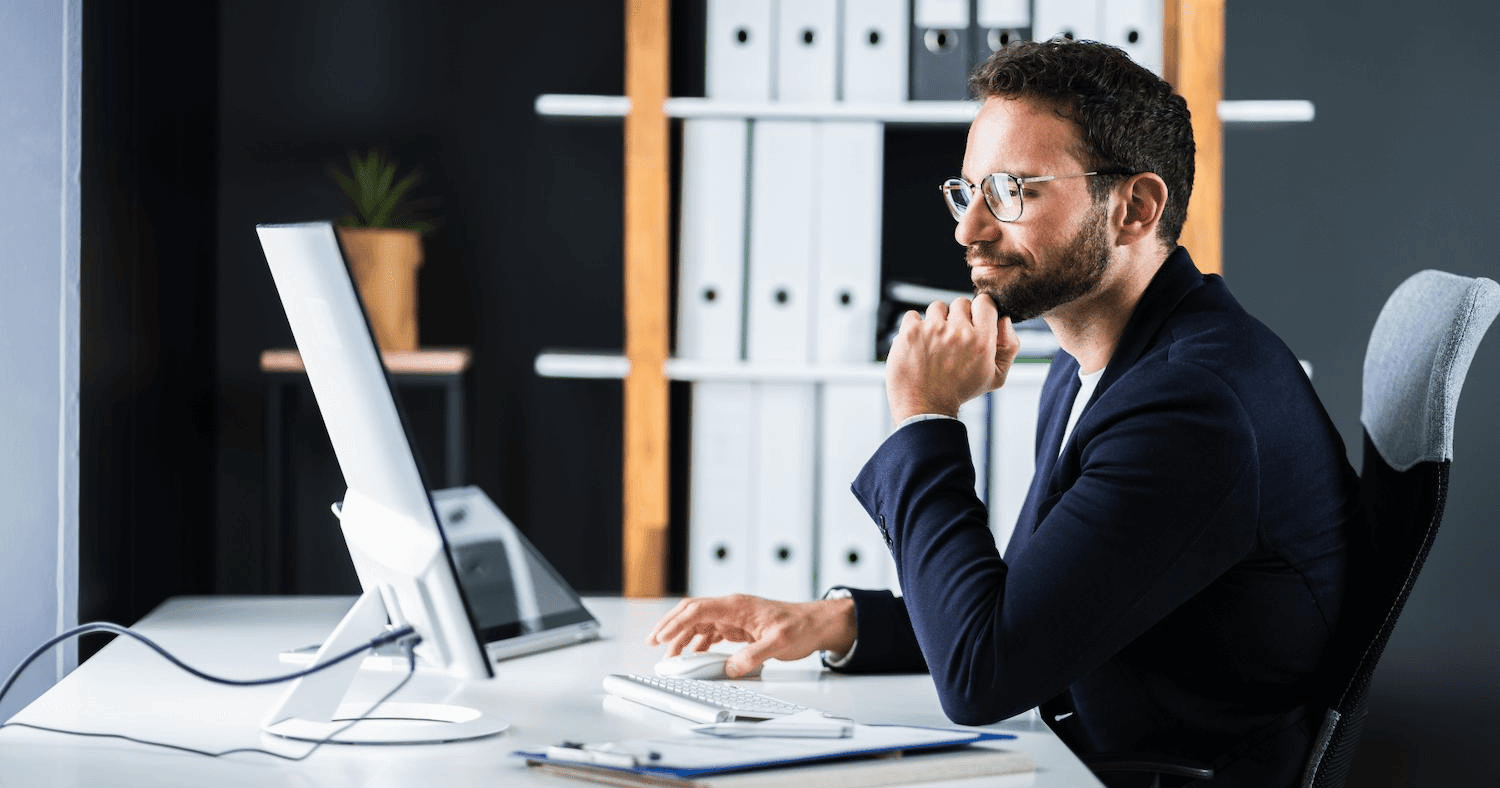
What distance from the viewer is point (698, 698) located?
1.23 metres

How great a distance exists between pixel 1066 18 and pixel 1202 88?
267 mm

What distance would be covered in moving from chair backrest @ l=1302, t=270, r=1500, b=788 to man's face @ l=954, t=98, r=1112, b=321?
32 centimetres

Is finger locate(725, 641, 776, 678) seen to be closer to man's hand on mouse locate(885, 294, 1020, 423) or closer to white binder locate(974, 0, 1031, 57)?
man's hand on mouse locate(885, 294, 1020, 423)

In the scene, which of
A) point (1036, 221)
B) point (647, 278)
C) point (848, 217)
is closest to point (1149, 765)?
point (1036, 221)

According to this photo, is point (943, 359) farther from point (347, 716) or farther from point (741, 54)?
point (741, 54)

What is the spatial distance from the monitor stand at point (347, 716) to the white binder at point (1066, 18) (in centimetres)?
169

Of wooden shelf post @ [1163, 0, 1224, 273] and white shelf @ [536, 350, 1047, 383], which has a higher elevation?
wooden shelf post @ [1163, 0, 1224, 273]

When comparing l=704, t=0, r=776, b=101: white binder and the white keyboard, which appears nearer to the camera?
the white keyboard

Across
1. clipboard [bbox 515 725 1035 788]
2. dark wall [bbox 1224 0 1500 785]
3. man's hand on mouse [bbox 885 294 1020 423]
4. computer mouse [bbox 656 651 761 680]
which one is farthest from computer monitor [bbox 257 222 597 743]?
dark wall [bbox 1224 0 1500 785]

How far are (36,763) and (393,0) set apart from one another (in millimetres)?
2033

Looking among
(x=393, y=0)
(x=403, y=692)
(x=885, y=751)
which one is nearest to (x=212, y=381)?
(x=393, y=0)

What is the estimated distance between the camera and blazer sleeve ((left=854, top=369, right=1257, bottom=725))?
1183mm

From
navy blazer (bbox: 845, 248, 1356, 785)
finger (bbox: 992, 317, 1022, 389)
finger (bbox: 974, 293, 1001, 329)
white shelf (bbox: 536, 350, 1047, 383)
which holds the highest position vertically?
finger (bbox: 974, 293, 1001, 329)

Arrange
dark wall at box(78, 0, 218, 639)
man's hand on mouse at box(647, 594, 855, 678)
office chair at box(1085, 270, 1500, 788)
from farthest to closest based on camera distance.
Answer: dark wall at box(78, 0, 218, 639) → man's hand on mouse at box(647, 594, 855, 678) → office chair at box(1085, 270, 1500, 788)
